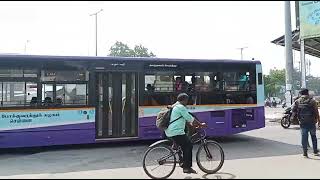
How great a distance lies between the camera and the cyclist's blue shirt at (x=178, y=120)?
26.5 ft

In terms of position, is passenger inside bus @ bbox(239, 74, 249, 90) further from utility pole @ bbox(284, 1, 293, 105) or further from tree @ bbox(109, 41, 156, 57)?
tree @ bbox(109, 41, 156, 57)

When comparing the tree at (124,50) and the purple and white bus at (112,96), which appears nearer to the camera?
the purple and white bus at (112,96)

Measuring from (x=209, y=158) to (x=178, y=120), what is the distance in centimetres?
109

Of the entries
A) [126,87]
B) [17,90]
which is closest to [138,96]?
[126,87]

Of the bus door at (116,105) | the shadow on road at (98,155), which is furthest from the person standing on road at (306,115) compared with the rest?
the bus door at (116,105)

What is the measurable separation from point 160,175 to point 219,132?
5761 mm

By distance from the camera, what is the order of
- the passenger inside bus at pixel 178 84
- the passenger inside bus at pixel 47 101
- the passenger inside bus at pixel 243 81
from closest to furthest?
the passenger inside bus at pixel 47 101 < the passenger inside bus at pixel 178 84 < the passenger inside bus at pixel 243 81

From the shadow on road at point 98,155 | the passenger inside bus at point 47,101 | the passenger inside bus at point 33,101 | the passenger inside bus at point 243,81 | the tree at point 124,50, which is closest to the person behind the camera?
the shadow on road at point 98,155

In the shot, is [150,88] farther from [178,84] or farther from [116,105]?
[116,105]

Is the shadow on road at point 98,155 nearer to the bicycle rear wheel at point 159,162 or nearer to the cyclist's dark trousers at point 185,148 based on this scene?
the cyclist's dark trousers at point 185,148

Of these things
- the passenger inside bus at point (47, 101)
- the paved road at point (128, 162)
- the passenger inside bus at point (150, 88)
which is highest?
the passenger inside bus at point (150, 88)

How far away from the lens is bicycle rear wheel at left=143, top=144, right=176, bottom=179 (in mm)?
7965

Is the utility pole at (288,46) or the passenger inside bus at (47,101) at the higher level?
the utility pole at (288,46)

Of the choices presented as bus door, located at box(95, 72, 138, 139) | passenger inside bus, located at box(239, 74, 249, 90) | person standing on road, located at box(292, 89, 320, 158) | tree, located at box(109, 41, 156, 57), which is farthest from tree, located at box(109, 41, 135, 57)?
person standing on road, located at box(292, 89, 320, 158)
